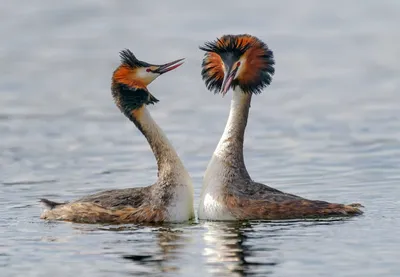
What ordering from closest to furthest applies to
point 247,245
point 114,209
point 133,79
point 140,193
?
point 247,245
point 114,209
point 140,193
point 133,79

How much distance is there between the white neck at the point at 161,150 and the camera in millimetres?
17688

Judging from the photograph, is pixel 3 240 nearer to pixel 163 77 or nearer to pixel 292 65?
pixel 163 77

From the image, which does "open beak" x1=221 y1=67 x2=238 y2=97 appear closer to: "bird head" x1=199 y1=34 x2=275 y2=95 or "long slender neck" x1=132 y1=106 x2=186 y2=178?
"bird head" x1=199 y1=34 x2=275 y2=95

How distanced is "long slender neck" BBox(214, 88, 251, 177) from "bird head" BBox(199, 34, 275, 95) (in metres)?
0.15

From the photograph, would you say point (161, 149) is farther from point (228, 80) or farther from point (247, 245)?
point (247, 245)

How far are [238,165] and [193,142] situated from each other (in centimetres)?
547

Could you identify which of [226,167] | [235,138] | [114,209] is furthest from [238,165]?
[114,209]

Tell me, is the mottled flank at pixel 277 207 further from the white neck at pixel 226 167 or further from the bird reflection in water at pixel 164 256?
the bird reflection in water at pixel 164 256

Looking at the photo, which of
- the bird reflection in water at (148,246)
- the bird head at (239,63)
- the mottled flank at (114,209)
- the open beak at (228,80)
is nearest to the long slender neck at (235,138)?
the bird head at (239,63)

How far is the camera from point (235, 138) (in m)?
18.0

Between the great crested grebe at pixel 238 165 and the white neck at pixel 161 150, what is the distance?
15.8 inches

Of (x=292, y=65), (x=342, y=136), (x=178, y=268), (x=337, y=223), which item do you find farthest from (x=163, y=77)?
(x=178, y=268)

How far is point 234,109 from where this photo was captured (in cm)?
1814

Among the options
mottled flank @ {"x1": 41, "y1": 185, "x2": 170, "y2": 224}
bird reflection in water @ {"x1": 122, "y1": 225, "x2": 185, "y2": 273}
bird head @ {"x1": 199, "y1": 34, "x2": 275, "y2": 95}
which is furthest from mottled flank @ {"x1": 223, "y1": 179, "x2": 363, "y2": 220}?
bird head @ {"x1": 199, "y1": 34, "x2": 275, "y2": 95}
